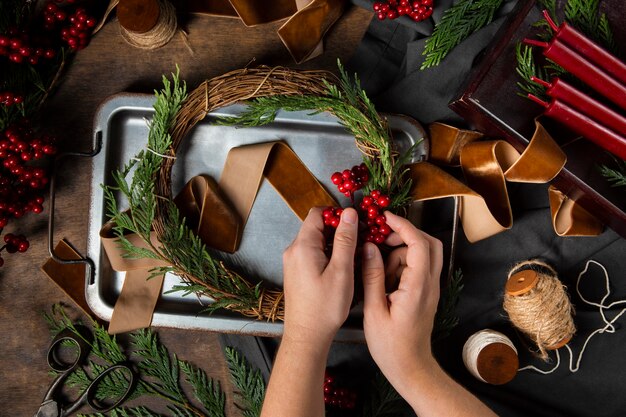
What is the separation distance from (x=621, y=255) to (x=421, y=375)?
0.59 meters

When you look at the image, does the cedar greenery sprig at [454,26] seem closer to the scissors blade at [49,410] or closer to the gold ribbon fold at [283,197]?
the gold ribbon fold at [283,197]

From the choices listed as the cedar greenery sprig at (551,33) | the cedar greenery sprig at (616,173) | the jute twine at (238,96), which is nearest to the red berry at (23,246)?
the jute twine at (238,96)

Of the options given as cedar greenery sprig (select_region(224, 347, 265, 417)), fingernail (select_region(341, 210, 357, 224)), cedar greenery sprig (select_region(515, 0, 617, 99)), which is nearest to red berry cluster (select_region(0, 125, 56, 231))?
cedar greenery sprig (select_region(224, 347, 265, 417))

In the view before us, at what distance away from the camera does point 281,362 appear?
3.63ft

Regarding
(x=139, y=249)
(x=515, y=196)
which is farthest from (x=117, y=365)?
(x=515, y=196)

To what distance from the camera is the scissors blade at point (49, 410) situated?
1433 mm

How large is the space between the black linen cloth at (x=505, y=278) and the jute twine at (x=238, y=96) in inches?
8.5

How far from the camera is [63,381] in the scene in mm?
1460

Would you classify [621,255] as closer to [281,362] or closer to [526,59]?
[526,59]

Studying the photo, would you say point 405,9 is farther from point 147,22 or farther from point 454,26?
point 147,22

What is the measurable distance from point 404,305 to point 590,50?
589 mm

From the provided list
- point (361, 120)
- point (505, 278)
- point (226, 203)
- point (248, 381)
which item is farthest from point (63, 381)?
point (505, 278)

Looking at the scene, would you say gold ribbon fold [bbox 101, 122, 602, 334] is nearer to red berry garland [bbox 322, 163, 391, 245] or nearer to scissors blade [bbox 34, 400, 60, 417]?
red berry garland [bbox 322, 163, 391, 245]

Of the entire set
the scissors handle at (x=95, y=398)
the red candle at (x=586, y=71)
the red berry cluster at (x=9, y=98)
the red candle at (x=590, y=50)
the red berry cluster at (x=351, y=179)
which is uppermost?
the red candle at (x=590, y=50)
